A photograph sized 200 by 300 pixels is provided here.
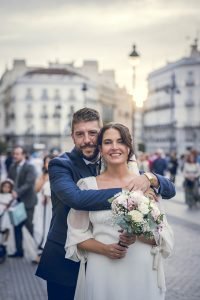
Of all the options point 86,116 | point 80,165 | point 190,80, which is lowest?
point 80,165

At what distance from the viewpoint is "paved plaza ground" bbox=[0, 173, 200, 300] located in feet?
24.7

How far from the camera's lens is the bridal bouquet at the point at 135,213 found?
3328 mm

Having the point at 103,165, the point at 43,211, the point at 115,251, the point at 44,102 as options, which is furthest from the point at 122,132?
the point at 44,102

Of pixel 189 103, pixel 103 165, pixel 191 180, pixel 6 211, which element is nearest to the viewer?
pixel 103 165

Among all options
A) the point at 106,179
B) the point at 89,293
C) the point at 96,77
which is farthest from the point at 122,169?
the point at 96,77

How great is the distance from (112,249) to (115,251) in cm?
2

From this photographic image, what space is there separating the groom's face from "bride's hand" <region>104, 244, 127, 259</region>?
0.65m

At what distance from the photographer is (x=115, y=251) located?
11.5 feet

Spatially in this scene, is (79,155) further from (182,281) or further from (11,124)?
(11,124)

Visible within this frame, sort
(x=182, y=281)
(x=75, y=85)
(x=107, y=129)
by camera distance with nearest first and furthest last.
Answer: (x=107, y=129) < (x=182, y=281) < (x=75, y=85)

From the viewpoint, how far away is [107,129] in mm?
3684

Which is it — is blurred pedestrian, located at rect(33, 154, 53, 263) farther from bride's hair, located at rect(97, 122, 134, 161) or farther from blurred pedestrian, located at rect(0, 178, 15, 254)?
bride's hair, located at rect(97, 122, 134, 161)

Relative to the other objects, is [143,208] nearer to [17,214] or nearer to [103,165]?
[103,165]

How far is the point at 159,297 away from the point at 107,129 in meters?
1.00
